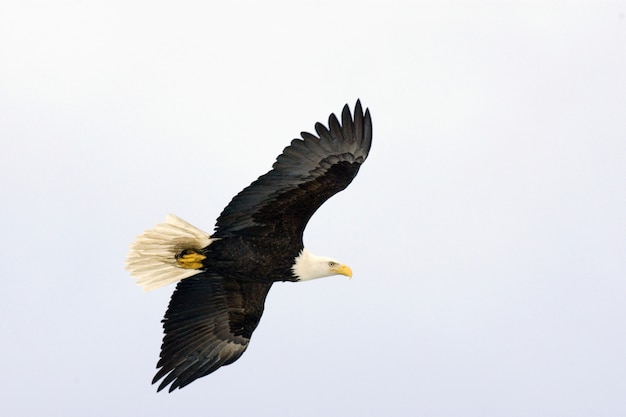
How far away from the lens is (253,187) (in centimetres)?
1348

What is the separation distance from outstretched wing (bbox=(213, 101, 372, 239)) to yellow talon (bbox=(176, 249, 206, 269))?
50cm

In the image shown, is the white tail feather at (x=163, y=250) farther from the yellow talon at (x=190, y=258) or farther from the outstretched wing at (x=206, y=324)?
the outstretched wing at (x=206, y=324)

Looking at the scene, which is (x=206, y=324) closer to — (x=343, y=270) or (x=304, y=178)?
(x=343, y=270)

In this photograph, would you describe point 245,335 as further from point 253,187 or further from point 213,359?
point 253,187

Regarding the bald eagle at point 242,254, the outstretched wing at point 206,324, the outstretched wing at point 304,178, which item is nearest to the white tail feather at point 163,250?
the bald eagle at point 242,254

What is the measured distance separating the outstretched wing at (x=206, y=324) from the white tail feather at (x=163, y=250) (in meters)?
0.20

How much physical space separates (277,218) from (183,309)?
5.16 ft

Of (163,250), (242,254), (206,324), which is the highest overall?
(163,250)

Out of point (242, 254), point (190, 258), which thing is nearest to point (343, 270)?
point (242, 254)

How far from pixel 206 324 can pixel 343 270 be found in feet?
5.06

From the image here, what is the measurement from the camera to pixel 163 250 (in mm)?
14352

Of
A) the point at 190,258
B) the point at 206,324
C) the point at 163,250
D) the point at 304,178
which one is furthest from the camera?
the point at 206,324

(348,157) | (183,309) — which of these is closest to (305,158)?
(348,157)

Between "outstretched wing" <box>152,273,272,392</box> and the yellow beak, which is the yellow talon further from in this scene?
the yellow beak
